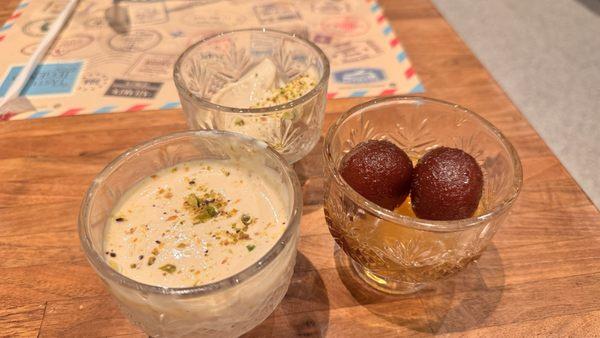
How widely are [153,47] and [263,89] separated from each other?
1.76 feet

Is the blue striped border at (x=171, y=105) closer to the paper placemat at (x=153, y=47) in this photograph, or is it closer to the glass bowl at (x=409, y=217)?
the paper placemat at (x=153, y=47)

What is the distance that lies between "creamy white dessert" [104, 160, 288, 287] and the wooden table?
0.16m

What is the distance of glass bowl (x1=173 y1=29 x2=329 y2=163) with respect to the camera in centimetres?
89

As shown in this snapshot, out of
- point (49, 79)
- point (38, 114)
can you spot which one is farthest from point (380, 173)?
point (49, 79)

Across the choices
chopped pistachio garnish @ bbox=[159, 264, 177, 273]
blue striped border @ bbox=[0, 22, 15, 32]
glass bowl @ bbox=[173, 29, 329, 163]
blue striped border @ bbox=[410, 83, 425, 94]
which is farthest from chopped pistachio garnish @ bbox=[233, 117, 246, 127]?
blue striped border @ bbox=[0, 22, 15, 32]

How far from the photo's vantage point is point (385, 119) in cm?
90

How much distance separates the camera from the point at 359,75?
4.30ft

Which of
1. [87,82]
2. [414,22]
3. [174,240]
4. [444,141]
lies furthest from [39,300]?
[414,22]

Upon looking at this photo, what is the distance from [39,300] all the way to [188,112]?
0.42m

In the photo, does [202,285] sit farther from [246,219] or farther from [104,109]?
[104,109]

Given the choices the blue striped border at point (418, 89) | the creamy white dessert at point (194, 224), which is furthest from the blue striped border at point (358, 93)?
the creamy white dessert at point (194, 224)

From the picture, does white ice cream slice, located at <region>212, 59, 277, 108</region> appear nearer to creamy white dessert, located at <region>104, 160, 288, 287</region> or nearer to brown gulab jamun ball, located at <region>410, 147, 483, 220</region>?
creamy white dessert, located at <region>104, 160, 288, 287</region>

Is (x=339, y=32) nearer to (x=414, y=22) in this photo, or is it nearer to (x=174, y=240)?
(x=414, y=22)

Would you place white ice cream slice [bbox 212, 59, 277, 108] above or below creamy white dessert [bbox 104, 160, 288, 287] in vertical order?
below
